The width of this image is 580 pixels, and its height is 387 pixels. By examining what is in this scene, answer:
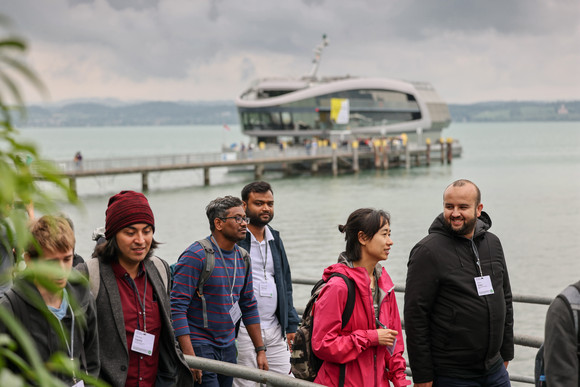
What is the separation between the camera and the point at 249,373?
10.3 feet

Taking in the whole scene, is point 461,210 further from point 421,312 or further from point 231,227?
point 231,227

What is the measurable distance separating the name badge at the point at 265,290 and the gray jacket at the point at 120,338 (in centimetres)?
124

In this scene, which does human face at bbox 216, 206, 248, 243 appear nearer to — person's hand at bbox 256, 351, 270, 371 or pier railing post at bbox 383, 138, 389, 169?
person's hand at bbox 256, 351, 270, 371

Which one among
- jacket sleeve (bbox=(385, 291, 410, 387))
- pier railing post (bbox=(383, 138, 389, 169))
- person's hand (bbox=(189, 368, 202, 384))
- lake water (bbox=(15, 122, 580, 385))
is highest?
jacket sleeve (bbox=(385, 291, 410, 387))

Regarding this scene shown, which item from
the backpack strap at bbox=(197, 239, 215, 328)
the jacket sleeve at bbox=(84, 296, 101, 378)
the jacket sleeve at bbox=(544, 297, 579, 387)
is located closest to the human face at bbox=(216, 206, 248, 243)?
the backpack strap at bbox=(197, 239, 215, 328)

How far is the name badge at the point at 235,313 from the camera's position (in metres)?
4.12

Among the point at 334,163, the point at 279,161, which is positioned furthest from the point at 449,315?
the point at 334,163

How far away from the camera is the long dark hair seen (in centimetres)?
358

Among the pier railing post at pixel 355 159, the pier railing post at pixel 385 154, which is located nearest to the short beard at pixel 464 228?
the pier railing post at pixel 355 159

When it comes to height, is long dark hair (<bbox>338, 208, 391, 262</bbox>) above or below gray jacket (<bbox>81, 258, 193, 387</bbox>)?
above

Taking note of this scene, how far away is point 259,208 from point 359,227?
1.29 meters

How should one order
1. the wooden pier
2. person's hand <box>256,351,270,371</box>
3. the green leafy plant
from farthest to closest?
the wooden pier, person's hand <box>256,351,270,371</box>, the green leafy plant

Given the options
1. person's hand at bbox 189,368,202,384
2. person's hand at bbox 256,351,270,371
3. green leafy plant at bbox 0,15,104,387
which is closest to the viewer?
green leafy plant at bbox 0,15,104,387

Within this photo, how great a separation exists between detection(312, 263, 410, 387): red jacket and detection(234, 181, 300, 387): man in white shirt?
1.17 metres
